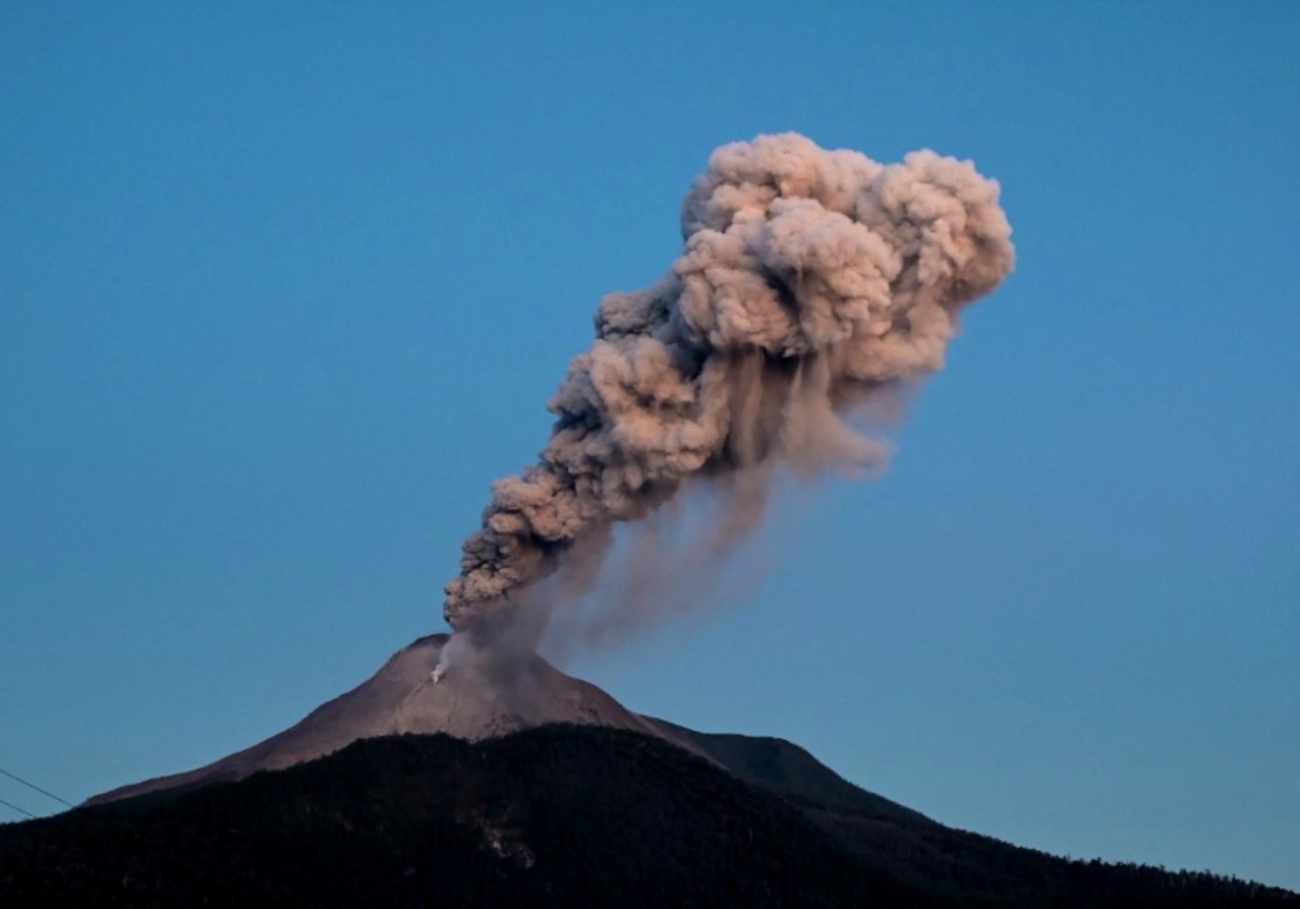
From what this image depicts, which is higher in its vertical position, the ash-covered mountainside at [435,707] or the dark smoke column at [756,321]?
the dark smoke column at [756,321]

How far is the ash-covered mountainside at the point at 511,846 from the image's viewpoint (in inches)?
3369

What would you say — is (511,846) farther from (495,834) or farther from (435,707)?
(435,707)

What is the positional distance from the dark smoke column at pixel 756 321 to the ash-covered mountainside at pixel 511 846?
8.08 metres

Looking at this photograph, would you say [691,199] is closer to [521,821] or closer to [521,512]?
[521,512]

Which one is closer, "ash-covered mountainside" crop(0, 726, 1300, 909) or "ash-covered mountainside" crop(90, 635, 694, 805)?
"ash-covered mountainside" crop(0, 726, 1300, 909)

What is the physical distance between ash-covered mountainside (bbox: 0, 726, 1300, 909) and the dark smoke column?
8081mm

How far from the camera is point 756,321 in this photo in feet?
282

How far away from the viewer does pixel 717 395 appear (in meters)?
88.1

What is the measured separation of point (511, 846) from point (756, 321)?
58.6 ft

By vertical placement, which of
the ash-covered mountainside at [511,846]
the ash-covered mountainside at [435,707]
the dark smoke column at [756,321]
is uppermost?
the dark smoke column at [756,321]

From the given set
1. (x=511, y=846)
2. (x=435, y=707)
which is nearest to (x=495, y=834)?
(x=511, y=846)

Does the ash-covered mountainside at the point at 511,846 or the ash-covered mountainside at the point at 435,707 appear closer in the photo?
the ash-covered mountainside at the point at 511,846

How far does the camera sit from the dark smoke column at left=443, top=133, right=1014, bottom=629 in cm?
8506

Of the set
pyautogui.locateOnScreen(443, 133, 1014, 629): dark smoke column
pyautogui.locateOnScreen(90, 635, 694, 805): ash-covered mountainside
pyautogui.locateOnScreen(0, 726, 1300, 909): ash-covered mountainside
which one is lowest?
pyautogui.locateOnScreen(0, 726, 1300, 909): ash-covered mountainside
